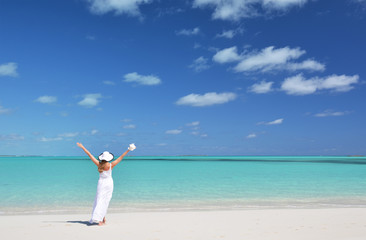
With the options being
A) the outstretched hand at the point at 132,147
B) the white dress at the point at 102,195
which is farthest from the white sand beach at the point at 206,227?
the outstretched hand at the point at 132,147

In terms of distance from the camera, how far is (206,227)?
29.5ft

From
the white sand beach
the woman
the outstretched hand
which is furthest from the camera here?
the woman

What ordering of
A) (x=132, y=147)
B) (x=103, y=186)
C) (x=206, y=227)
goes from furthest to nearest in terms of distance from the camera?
(x=206, y=227) → (x=103, y=186) → (x=132, y=147)

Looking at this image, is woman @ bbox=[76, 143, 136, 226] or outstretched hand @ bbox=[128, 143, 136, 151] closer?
outstretched hand @ bbox=[128, 143, 136, 151]

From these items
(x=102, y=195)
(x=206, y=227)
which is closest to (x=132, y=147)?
(x=102, y=195)

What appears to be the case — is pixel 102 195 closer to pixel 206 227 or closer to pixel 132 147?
pixel 132 147

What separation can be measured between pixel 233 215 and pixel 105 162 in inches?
207

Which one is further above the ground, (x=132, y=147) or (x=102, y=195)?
(x=132, y=147)

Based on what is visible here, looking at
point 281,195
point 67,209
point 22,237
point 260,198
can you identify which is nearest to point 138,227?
point 22,237

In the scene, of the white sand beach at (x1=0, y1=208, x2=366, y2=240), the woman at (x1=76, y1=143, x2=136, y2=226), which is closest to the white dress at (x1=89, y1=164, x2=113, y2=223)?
the woman at (x1=76, y1=143, x2=136, y2=226)

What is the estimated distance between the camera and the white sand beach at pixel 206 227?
309 inches

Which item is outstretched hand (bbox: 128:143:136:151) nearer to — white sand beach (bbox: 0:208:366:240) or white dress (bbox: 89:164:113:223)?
white dress (bbox: 89:164:113:223)

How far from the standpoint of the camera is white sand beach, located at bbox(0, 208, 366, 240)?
7.84 meters

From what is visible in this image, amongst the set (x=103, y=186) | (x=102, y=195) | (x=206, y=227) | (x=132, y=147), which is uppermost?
(x=132, y=147)
